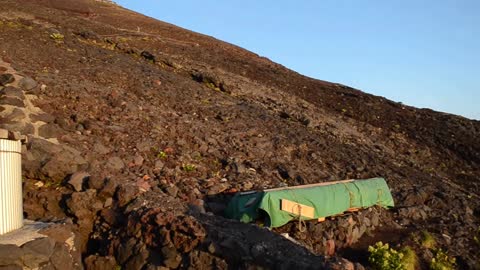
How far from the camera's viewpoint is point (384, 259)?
8398 mm

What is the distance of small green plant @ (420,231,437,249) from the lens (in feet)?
32.7

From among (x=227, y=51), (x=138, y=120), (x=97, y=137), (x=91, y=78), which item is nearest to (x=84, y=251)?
(x=97, y=137)

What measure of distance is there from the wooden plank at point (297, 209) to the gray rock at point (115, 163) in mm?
2631

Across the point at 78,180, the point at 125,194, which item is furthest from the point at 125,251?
the point at 78,180

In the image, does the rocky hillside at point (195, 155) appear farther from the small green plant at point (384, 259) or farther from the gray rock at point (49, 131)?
the small green plant at point (384, 259)

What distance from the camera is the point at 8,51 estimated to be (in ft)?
41.8

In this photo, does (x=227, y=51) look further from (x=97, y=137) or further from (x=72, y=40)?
(x=97, y=137)

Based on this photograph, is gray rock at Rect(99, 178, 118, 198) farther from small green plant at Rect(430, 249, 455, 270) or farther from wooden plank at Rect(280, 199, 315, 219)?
small green plant at Rect(430, 249, 455, 270)

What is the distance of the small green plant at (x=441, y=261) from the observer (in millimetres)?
9219

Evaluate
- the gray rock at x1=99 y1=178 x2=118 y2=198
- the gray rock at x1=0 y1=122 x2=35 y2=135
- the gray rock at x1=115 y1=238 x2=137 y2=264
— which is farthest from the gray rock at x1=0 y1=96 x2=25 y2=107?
the gray rock at x1=115 y1=238 x2=137 y2=264

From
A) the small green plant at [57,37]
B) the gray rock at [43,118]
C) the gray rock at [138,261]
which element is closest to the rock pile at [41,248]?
the gray rock at [138,261]

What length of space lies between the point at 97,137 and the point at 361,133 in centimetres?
981

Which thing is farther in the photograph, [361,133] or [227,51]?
[227,51]

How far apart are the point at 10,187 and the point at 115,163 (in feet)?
8.30
